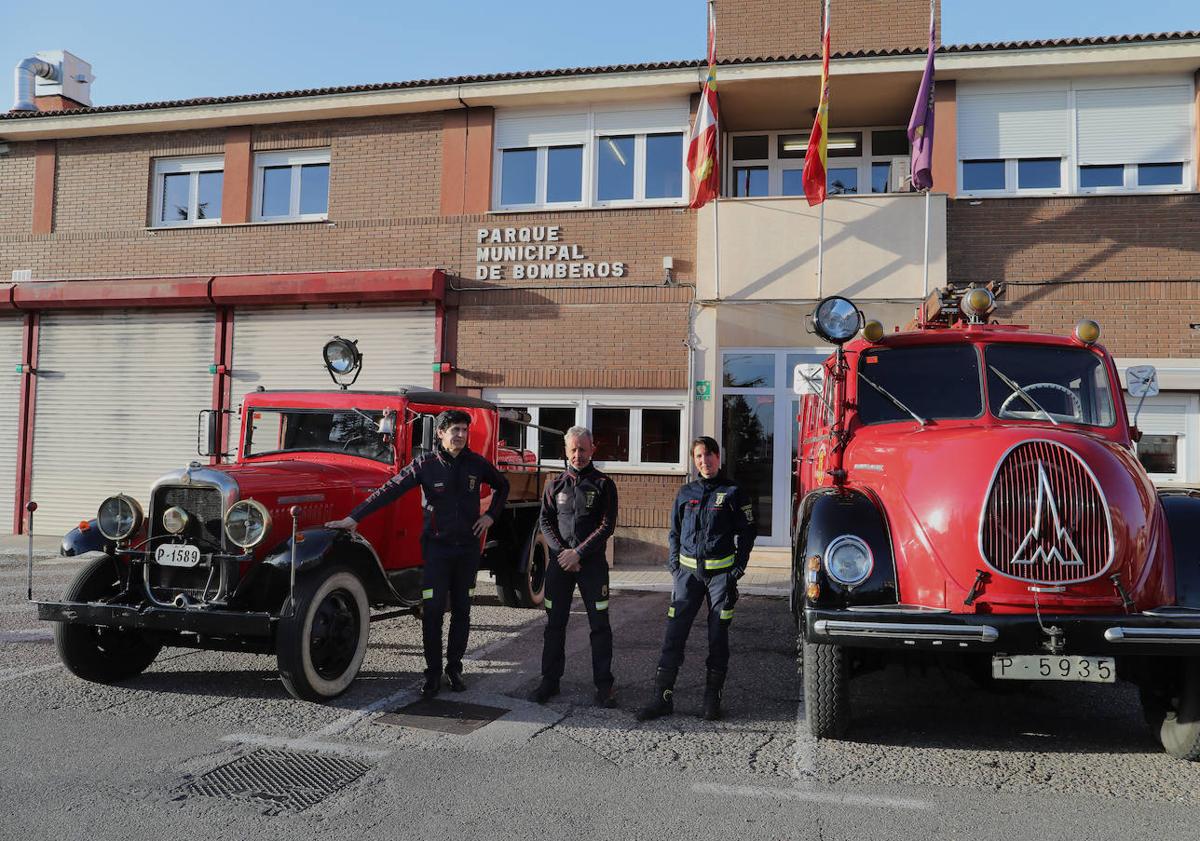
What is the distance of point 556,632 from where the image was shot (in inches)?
203

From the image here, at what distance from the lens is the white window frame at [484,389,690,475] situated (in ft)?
39.1

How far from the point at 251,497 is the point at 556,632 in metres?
2.03

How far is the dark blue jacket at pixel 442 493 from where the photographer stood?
17.3 feet

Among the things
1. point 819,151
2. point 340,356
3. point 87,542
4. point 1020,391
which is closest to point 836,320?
point 1020,391

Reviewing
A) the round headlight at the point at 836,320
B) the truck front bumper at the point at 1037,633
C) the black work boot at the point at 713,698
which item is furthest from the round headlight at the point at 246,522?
the round headlight at the point at 836,320

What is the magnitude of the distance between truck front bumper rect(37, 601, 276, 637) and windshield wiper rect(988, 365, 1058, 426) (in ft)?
14.8

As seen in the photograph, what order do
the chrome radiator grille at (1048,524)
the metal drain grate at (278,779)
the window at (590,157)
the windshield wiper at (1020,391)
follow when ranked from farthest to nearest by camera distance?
the window at (590,157) < the windshield wiper at (1020,391) < the chrome radiator grille at (1048,524) < the metal drain grate at (278,779)

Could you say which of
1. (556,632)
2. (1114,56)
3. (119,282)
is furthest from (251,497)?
(1114,56)

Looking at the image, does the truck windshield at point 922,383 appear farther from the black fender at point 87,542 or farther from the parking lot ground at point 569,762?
the black fender at point 87,542

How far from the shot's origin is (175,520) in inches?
201

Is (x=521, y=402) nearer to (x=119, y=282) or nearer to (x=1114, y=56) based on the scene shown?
(x=119, y=282)

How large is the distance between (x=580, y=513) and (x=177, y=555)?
8.14 ft

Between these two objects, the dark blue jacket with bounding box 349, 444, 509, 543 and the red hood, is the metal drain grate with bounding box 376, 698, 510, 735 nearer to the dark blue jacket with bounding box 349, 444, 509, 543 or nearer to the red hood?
the dark blue jacket with bounding box 349, 444, 509, 543

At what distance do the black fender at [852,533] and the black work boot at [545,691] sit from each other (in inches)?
63.3
